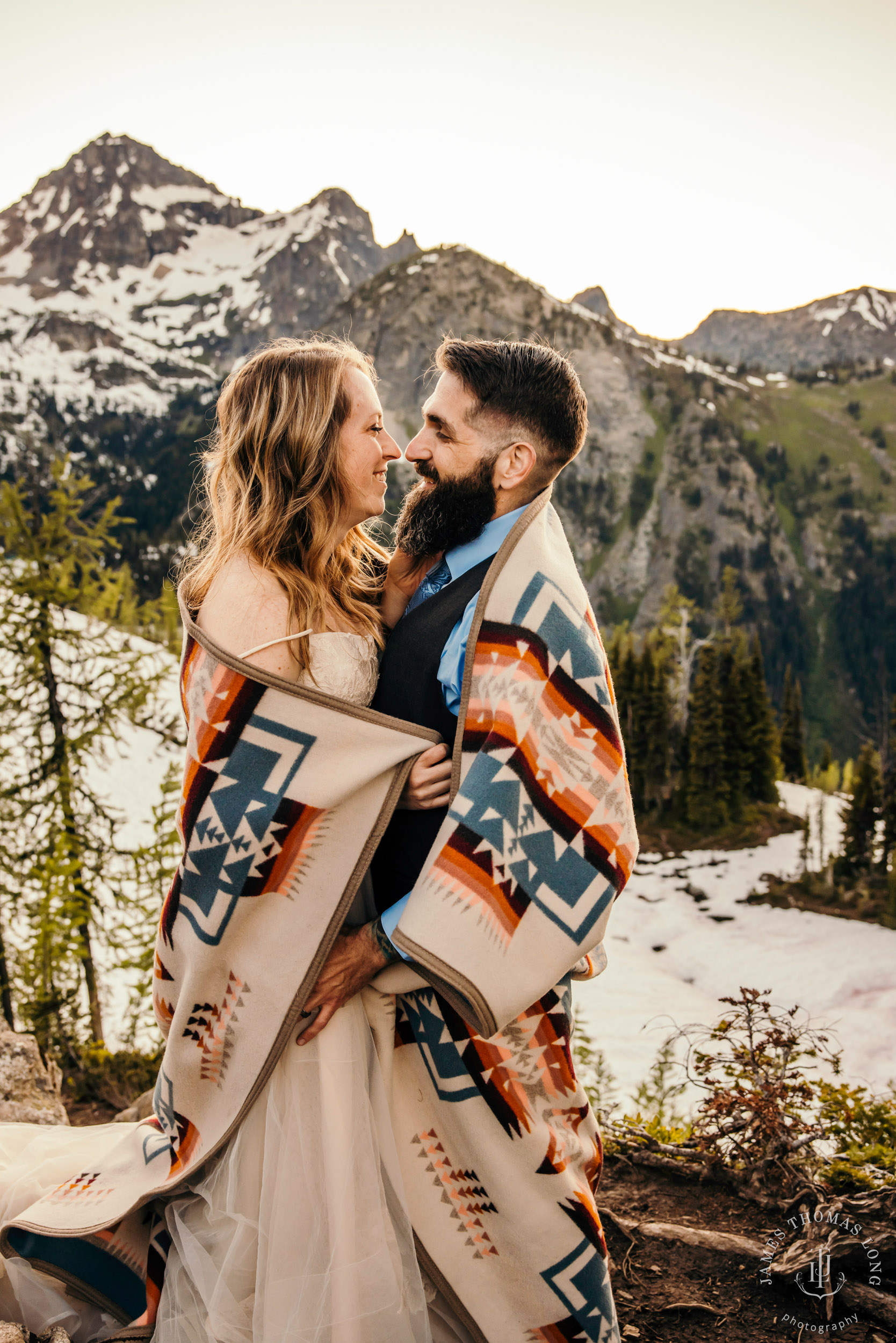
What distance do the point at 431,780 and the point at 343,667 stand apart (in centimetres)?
Answer: 46

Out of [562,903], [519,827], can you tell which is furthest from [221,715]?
[562,903]

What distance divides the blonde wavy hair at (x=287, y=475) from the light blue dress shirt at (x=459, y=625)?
14.2 inches

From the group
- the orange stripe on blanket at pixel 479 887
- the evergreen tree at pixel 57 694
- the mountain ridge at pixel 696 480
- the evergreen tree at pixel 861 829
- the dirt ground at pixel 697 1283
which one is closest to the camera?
the orange stripe on blanket at pixel 479 887

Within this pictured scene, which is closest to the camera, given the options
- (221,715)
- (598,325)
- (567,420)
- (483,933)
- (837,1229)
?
(483,933)

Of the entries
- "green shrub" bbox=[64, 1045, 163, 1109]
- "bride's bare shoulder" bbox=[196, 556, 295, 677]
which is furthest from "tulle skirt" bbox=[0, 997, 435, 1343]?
"green shrub" bbox=[64, 1045, 163, 1109]

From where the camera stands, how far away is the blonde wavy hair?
2.77m

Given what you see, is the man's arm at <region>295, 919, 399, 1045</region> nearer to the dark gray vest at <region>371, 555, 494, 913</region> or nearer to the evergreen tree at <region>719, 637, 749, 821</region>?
the dark gray vest at <region>371, 555, 494, 913</region>

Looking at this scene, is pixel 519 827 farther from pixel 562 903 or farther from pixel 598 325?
pixel 598 325

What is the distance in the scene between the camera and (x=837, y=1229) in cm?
317

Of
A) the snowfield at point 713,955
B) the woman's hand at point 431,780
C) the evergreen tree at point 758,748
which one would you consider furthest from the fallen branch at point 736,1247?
the evergreen tree at point 758,748

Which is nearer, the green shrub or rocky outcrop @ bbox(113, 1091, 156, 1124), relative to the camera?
rocky outcrop @ bbox(113, 1091, 156, 1124)

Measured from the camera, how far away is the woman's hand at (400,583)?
3188 millimetres

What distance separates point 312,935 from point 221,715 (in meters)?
0.71

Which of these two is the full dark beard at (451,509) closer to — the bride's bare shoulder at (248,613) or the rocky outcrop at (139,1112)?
the bride's bare shoulder at (248,613)
